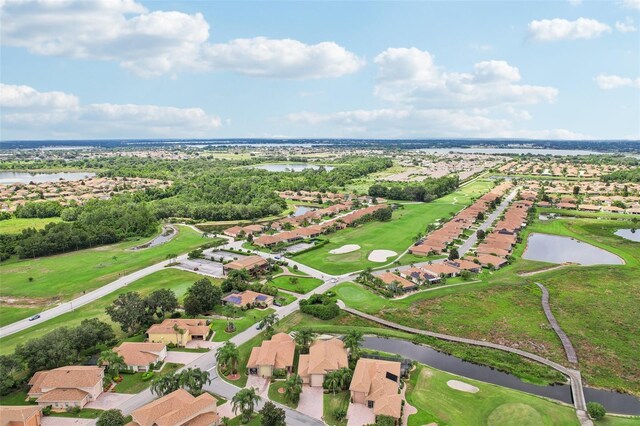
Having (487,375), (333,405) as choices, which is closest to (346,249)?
(487,375)

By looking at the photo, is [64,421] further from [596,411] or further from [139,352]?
[596,411]

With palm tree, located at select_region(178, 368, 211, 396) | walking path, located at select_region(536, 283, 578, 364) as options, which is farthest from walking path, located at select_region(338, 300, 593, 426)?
palm tree, located at select_region(178, 368, 211, 396)

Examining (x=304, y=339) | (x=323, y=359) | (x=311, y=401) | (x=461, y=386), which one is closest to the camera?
(x=311, y=401)

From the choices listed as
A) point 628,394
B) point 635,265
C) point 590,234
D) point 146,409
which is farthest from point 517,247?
point 146,409

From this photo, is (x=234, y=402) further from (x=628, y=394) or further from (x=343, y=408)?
(x=628, y=394)

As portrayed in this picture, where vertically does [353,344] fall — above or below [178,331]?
above

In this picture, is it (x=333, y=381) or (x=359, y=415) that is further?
(x=333, y=381)

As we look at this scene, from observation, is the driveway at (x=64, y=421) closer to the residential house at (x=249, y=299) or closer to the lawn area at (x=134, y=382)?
the lawn area at (x=134, y=382)
